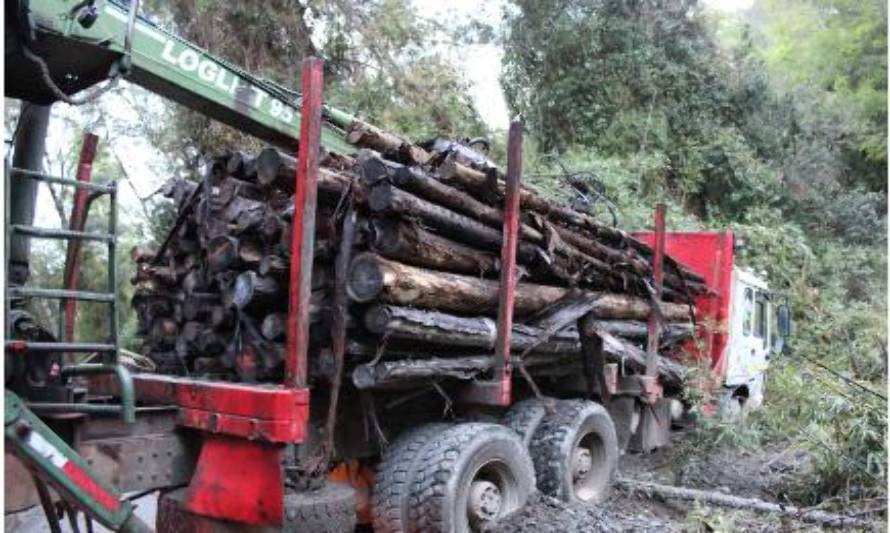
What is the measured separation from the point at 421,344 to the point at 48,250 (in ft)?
57.1

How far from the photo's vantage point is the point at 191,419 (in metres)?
4.20

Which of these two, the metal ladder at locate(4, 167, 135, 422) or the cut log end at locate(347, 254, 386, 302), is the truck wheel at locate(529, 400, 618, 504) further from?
the metal ladder at locate(4, 167, 135, 422)

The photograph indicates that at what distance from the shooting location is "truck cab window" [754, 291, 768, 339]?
10195 mm

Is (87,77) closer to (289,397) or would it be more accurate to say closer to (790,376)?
(289,397)

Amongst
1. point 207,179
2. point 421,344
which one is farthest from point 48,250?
point 421,344

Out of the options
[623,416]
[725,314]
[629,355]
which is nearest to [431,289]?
[629,355]

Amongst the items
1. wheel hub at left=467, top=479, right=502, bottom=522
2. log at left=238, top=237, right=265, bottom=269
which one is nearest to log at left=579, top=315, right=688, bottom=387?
wheel hub at left=467, top=479, right=502, bottom=522

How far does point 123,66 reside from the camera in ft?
14.3

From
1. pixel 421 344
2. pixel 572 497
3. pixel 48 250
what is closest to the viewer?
pixel 421 344

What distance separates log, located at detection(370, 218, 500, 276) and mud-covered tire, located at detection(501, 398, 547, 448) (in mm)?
1230

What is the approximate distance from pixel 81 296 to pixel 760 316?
354 inches

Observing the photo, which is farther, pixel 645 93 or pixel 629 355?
pixel 645 93

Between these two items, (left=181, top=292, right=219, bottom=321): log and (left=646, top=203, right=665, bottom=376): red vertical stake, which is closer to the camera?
(left=181, top=292, right=219, bottom=321): log

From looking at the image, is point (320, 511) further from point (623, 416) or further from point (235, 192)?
point (623, 416)
